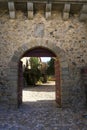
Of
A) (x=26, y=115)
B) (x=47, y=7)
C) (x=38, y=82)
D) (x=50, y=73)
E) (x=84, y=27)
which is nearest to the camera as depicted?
(x=26, y=115)

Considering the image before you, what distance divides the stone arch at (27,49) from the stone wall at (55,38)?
0.17 ft

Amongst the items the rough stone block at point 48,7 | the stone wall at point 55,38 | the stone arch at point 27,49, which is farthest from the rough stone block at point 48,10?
the stone arch at point 27,49

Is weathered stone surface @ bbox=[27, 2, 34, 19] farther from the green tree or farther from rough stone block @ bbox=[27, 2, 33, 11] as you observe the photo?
the green tree

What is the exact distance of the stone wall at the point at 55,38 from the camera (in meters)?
7.96

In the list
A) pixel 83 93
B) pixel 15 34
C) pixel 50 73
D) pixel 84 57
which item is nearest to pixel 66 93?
Answer: pixel 83 93

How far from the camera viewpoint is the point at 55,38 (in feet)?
26.5

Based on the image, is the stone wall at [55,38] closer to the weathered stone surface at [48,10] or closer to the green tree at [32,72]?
the weathered stone surface at [48,10]

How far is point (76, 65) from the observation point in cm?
805

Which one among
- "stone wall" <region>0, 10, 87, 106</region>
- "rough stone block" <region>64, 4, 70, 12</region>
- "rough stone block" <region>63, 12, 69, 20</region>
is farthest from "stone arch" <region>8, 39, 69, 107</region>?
"rough stone block" <region>64, 4, 70, 12</region>

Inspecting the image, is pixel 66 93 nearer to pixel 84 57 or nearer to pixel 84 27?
pixel 84 57

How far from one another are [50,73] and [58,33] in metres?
16.7

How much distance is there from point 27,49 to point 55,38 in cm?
100

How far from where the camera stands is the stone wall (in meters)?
7.96

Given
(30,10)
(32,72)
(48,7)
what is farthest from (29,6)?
(32,72)
